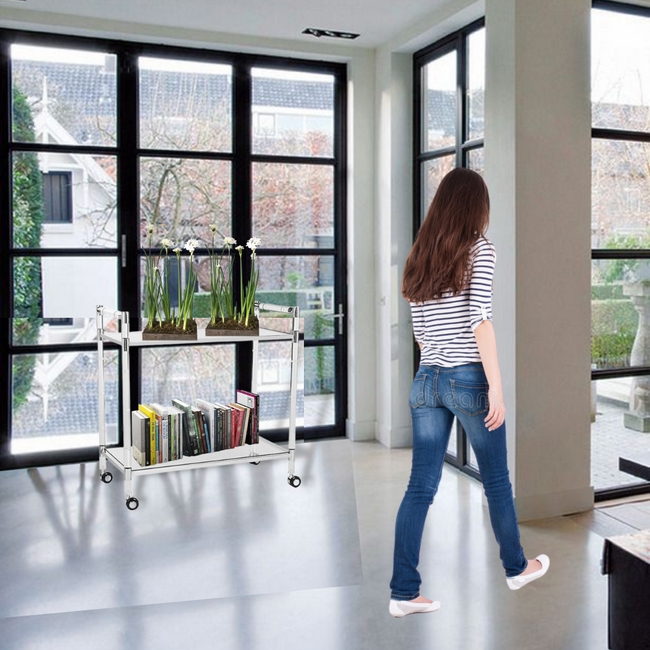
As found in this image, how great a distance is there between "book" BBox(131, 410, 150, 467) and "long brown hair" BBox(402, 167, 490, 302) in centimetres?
100

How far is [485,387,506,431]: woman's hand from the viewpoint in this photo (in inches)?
86.7

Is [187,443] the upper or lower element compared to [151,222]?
lower

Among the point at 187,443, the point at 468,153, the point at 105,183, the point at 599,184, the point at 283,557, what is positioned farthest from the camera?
the point at 105,183

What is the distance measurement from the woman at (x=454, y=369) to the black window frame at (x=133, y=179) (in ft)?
7.91

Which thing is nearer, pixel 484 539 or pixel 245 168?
pixel 484 539

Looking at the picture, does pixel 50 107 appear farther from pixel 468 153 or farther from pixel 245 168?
pixel 468 153

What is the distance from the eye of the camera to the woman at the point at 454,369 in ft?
7.29

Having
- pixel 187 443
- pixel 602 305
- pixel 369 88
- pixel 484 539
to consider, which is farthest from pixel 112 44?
pixel 484 539

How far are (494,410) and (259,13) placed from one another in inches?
115

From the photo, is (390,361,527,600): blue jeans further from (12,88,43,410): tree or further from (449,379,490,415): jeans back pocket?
(12,88,43,410): tree

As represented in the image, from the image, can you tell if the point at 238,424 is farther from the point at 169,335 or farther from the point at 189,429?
the point at 169,335

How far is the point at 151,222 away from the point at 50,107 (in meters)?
0.88

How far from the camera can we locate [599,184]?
12.5ft

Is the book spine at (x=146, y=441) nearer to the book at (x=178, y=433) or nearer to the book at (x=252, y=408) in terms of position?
the book at (x=178, y=433)
